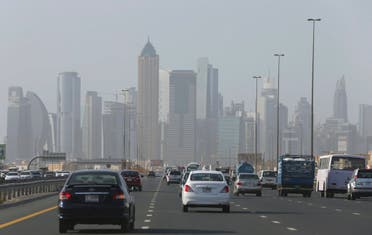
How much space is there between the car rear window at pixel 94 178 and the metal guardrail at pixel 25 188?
1368cm

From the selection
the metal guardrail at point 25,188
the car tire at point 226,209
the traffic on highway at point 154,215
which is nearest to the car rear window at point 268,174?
the metal guardrail at point 25,188

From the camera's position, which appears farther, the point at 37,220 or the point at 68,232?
the point at 37,220

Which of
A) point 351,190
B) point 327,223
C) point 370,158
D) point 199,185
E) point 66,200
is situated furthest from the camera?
point 370,158

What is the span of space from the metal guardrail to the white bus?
16.0 metres

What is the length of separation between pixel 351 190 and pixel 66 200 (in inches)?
1424

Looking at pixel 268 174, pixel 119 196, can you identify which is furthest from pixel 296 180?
pixel 119 196

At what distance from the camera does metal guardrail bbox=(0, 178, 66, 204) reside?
46900mm

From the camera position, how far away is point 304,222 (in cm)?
3238

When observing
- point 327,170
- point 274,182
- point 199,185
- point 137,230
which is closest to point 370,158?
point 274,182

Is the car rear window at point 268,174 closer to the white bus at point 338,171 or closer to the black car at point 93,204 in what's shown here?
the white bus at point 338,171

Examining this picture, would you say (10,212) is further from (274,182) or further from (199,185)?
(274,182)

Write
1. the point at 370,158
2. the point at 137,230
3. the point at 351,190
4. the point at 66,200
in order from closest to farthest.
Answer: the point at 66,200
the point at 137,230
the point at 351,190
the point at 370,158

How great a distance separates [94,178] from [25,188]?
3129cm

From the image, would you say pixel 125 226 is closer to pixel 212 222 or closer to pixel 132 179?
pixel 212 222
